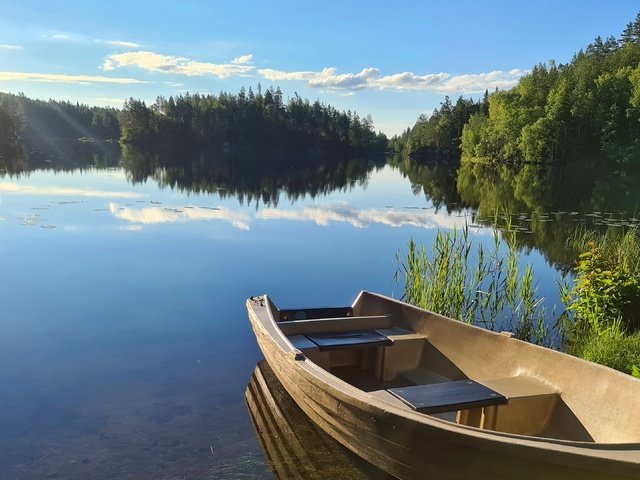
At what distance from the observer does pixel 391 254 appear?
1501cm

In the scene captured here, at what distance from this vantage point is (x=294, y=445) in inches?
217

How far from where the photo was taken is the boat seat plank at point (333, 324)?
6895mm

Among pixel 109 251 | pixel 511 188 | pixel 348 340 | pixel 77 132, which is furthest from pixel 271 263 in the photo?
pixel 77 132

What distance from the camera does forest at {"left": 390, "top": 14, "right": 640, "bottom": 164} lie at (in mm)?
54406

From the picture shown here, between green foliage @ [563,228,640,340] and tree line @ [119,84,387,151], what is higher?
tree line @ [119,84,387,151]

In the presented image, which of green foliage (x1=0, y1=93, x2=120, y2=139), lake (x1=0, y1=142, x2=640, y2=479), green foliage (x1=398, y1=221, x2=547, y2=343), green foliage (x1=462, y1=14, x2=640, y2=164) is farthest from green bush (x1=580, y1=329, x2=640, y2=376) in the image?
green foliage (x1=0, y1=93, x2=120, y2=139)

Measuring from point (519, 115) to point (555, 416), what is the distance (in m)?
63.3

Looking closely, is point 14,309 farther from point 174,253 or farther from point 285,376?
point 285,376

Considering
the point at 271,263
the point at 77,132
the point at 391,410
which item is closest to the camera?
the point at 391,410

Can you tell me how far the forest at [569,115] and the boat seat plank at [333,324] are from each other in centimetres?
5432

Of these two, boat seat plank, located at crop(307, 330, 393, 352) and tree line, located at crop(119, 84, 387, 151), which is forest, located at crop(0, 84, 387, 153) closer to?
tree line, located at crop(119, 84, 387, 151)

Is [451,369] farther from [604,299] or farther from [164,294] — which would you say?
[164,294]

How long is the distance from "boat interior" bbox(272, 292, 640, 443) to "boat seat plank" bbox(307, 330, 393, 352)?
13mm

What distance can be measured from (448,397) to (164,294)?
7.35 metres
